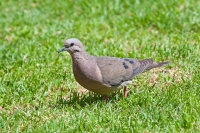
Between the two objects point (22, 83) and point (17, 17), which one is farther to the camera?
point (17, 17)

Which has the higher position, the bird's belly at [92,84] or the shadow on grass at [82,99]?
the bird's belly at [92,84]

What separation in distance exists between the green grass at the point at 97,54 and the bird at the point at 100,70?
0.21m

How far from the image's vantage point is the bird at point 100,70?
21.3ft

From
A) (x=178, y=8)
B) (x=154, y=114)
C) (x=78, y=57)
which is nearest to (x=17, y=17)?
(x=178, y=8)

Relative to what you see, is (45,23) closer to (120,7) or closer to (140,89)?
(120,7)

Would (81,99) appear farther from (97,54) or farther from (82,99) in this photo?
(97,54)

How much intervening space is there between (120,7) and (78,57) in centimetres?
402

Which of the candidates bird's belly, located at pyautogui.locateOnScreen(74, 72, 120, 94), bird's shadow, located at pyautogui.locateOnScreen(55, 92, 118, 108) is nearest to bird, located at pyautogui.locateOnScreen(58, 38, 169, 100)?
bird's belly, located at pyautogui.locateOnScreen(74, 72, 120, 94)

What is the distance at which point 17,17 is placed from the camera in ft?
33.7

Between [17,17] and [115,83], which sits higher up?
[17,17]

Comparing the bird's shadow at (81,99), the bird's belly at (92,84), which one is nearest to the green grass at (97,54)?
the bird's shadow at (81,99)

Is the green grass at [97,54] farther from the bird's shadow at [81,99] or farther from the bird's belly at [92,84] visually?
the bird's belly at [92,84]

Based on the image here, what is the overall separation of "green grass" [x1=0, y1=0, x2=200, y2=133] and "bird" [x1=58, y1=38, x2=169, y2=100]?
0.69ft

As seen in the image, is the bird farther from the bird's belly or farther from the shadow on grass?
the shadow on grass
